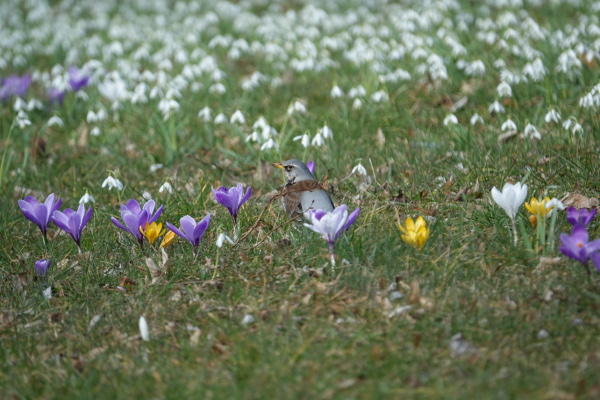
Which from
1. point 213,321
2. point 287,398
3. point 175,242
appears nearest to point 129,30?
point 175,242

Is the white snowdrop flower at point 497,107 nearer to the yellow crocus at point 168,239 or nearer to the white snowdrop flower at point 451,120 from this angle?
the white snowdrop flower at point 451,120

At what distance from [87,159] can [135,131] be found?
484 mm

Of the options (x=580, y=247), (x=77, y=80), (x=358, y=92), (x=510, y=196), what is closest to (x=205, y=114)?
(x=358, y=92)

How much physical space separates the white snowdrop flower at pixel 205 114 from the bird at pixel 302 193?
1978 mm

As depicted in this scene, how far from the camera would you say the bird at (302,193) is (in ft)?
11.9

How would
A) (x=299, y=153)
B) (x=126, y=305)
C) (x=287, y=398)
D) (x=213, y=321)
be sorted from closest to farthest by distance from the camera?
(x=287, y=398), (x=213, y=321), (x=126, y=305), (x=299, y=153)

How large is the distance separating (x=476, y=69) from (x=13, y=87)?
16.2 feet

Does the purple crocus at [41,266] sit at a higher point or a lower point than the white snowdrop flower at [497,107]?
lower

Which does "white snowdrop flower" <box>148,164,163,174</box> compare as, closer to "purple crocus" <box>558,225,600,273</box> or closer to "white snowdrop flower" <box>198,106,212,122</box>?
"white snowdrop flower" <box>198,106,212,122</box>

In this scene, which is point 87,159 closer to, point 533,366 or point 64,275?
point 64,275

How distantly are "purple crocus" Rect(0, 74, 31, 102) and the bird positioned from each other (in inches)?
183

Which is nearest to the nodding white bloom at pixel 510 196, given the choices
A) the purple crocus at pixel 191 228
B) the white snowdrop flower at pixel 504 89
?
the purple crocus at pixel 191 228

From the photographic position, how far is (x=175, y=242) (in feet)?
12.5

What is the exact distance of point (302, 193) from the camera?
3697 millimetres
